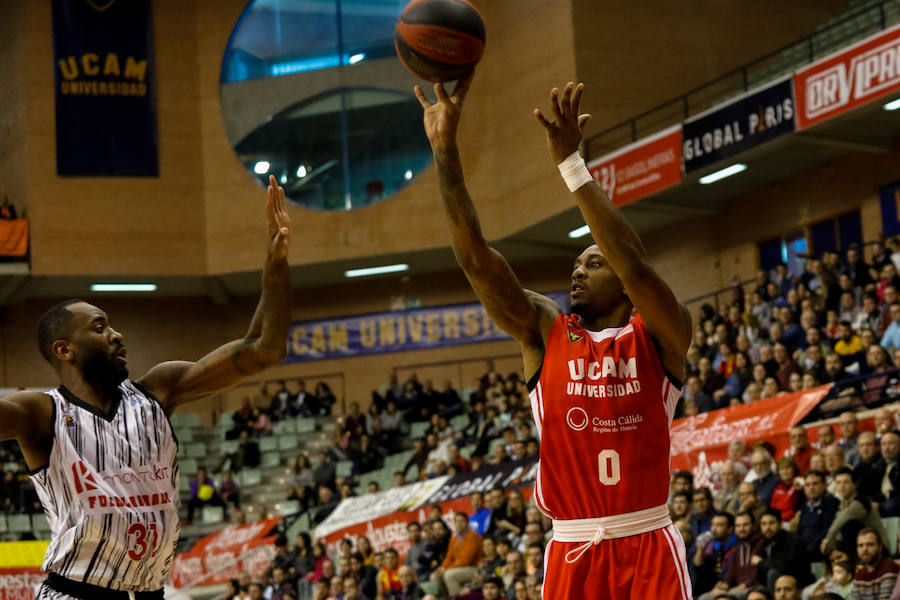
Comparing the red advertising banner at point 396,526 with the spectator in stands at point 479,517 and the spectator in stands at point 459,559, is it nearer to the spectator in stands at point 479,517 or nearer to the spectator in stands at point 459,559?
the spectator in stands at point 479,517

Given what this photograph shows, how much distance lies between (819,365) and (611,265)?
10.6 m

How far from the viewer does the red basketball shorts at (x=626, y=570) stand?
5246 millimetres

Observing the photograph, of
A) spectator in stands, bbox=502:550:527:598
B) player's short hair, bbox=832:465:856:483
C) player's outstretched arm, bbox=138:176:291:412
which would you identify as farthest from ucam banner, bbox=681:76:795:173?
player's outstretched arm, bbox=138:176:291:412

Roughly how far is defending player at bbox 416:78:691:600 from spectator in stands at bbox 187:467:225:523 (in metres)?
19.7

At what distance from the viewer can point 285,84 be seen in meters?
29.1

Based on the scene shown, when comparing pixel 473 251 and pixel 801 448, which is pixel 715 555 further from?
pixel 473 251

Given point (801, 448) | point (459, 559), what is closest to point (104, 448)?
point (801, 448)

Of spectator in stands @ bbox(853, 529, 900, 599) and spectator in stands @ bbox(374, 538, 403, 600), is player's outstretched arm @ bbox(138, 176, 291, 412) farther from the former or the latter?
spectator in stands @ bbox(374, 538, 403, 600)

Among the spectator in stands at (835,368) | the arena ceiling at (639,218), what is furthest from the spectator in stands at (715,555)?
the arena ceiling at (639,218)

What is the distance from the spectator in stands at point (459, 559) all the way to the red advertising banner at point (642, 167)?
8422mm

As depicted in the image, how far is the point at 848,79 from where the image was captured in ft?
61.8

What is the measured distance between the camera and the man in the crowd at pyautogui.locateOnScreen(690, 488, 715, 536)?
1202 centimetres

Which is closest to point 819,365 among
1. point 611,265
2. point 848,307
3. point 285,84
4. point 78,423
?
point 848,307

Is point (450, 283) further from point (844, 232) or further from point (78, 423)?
point (78, 423)
